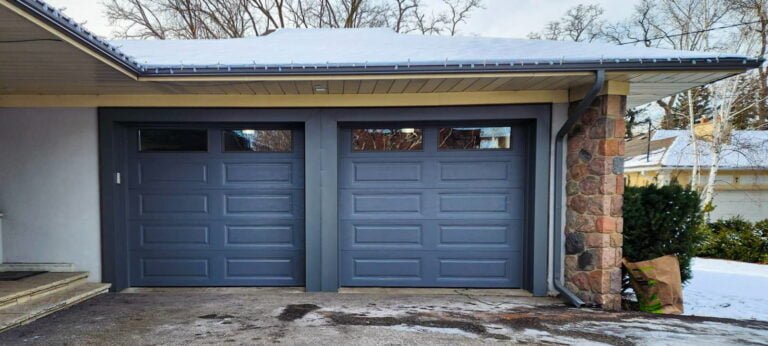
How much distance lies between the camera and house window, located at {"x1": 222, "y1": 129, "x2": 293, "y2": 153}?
4.07 metres

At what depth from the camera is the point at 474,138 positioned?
4.06 meters

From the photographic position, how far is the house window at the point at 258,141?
4.07 m

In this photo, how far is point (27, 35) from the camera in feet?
7.38

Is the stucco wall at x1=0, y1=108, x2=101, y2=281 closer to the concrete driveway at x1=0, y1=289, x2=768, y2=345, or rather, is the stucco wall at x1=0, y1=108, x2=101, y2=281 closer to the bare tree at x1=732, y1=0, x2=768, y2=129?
the concrete driveway at x1=0, y1=289, x2=768, y2=345

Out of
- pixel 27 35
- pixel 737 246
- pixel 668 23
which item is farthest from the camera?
pixel 668 23

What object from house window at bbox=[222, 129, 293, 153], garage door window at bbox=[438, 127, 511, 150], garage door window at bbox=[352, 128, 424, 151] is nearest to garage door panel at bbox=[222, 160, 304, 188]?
house window at bbox=[222, 129, 293, 153]

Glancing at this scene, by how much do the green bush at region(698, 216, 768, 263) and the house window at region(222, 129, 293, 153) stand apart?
7.90 m

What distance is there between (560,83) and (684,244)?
2.23 meters

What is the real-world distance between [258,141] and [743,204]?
1333 centimetres

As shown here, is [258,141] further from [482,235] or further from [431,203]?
[482,235]

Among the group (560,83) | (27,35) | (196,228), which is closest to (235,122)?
(196,228)

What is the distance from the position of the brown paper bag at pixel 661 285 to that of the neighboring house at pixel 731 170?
719cm

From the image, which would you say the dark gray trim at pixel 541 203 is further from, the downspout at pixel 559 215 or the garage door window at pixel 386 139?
the garage door window at pixel 386 139

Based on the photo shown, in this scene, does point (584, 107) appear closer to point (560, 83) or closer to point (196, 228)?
point (560, 83)
